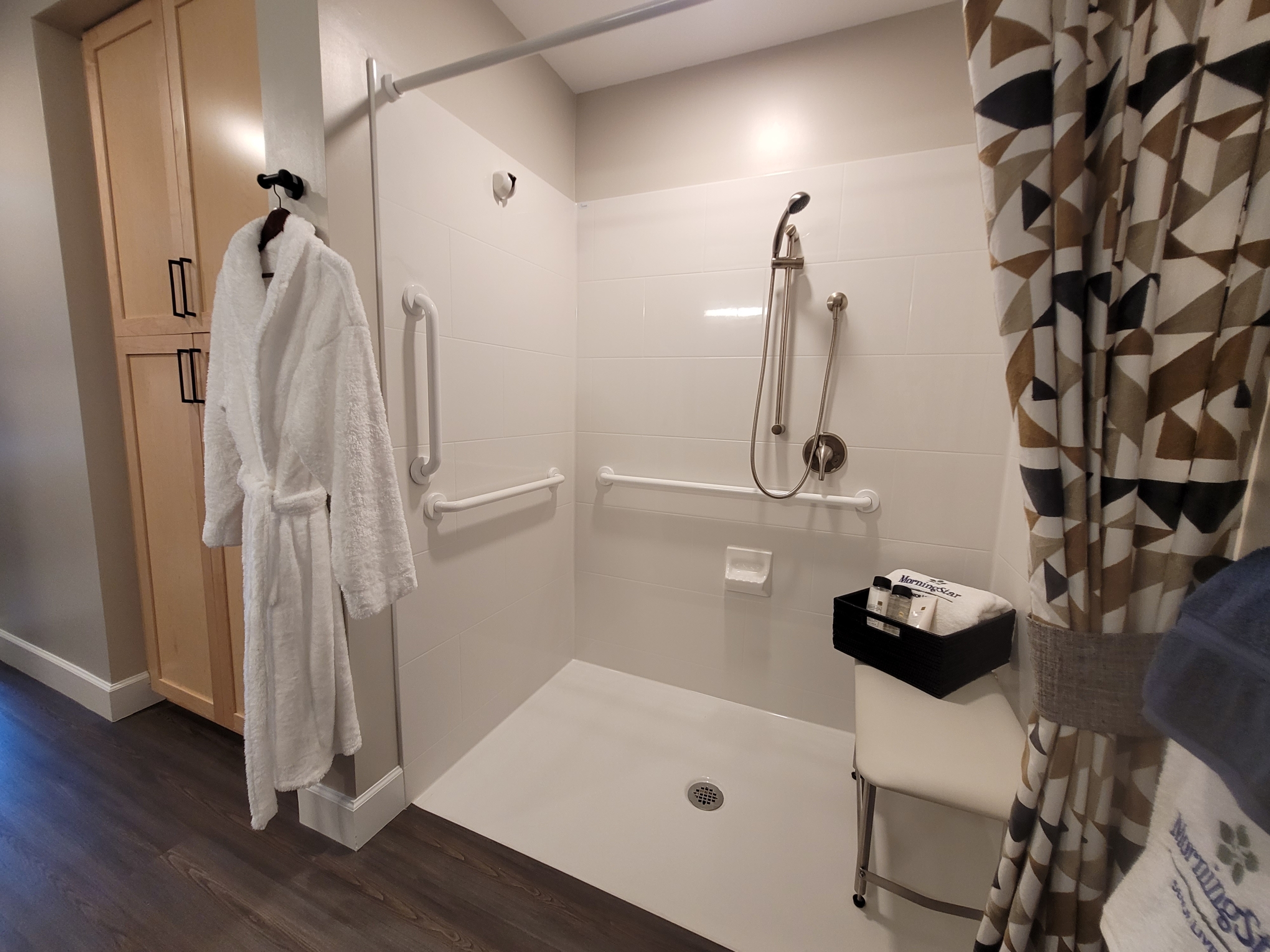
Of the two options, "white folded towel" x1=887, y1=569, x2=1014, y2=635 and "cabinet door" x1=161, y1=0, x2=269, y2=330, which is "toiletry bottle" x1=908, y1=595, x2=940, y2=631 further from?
"cabinet door" x1=161, y1=0, x2=269, y2=330

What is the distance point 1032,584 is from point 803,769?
1.33m

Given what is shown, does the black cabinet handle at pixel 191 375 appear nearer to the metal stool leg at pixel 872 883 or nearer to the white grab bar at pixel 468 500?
the white grab bar at pixel 468 500

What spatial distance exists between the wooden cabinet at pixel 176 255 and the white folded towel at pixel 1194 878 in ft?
6.47

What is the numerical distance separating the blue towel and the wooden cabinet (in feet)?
6.24

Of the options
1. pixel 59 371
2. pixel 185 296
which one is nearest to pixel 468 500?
pixel 185 296

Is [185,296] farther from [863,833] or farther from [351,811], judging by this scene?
[863,833]

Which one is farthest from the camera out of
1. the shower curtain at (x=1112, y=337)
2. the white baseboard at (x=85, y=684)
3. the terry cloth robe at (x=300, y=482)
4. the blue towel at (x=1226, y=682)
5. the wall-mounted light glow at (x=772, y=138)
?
the white baseboard at (x=85, y=684)

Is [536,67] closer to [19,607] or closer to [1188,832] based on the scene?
[1188,832]

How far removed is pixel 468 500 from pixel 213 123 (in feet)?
4.08

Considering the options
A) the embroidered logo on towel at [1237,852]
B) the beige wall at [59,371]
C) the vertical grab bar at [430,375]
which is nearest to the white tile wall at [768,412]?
the vertical grab bar at [430,375]

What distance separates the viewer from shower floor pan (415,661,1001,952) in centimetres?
117

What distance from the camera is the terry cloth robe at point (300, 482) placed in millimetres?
1019

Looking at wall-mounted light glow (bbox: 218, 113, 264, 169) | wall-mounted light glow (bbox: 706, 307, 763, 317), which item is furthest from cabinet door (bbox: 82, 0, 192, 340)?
wall-mounted light glow (bbox: 706, 307, 763, 317)

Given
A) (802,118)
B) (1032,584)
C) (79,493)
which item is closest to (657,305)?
(802,118)
